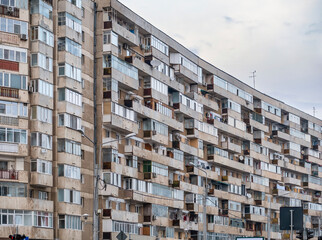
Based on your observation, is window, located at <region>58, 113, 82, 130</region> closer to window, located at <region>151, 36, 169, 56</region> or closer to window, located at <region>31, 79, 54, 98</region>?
window, located at <region>31, 79, 54, 98</region>

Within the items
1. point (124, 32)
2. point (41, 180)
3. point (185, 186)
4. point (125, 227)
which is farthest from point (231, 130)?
point (41, 180)

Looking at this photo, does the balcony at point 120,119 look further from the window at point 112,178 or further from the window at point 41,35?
the window at point 41,35

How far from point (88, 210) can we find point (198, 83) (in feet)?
90.3

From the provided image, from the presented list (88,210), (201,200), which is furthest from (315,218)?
(88,210)

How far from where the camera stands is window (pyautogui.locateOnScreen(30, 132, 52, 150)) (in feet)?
197

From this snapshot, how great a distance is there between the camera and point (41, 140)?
2381 inches

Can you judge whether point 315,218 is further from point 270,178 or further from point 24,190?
point 24,190

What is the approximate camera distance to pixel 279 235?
109m

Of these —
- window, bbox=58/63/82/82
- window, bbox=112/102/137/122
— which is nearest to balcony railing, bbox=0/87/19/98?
window, bbox=58/63/82/82

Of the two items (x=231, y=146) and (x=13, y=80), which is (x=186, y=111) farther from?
(x=13, y=80)

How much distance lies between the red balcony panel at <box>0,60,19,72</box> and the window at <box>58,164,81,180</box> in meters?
8.51

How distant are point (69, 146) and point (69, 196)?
13.1 feet

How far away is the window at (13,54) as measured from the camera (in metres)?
59.4

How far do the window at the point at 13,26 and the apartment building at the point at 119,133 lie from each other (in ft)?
0.25
